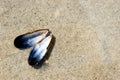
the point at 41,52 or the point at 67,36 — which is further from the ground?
the point at 67,36

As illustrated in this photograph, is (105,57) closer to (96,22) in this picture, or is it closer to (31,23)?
(96,22)

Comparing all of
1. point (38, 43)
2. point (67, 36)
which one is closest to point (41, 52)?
point (38, 43)

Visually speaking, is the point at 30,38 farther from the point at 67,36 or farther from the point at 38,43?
the point at 67,36

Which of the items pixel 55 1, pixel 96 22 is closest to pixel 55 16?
pixel 55 1

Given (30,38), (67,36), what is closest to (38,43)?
(30,38)

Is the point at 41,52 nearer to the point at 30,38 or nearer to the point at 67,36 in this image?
the point at 30,38
